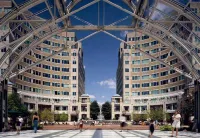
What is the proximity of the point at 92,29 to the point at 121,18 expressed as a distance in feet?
11.0

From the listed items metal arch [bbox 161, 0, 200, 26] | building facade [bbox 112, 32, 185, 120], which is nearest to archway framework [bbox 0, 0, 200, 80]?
metal arch [bbox 161, 0, 200, 26]

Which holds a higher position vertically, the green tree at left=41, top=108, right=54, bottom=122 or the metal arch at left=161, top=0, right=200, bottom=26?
the metal arch at left=161, top=0, right=200, bottom=26

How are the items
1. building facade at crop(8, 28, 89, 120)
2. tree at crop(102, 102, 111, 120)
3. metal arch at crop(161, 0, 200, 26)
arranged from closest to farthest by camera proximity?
metal arch at crop(161, 0, 200, 26) < building facade at crop(8, 28, 89, 120) < tree at crop(102, 102, 111, 120)

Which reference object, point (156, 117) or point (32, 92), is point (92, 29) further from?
point (32, 92)

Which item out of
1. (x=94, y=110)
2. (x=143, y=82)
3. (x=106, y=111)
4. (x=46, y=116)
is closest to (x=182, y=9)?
(x=46, y=116)

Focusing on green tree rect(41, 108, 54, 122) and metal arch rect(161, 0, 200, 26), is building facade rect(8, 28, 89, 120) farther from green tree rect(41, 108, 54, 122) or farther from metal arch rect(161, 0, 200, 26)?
metal arch rect(161, 0, 200, 26)

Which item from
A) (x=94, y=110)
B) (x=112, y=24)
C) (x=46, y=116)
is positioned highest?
(x=112, y=24)

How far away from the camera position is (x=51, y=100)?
12825 cm

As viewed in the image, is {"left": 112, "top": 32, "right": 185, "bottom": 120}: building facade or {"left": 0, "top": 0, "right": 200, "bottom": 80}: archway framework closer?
{"left": 0, "top": 0, "right": 200, "bottom": 80}: archway framework

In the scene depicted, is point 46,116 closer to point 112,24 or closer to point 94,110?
point 94,110

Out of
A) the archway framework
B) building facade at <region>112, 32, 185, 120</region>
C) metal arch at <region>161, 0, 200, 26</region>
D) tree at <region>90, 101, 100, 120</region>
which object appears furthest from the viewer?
tree at <region>90, 101, 100, 120</region>

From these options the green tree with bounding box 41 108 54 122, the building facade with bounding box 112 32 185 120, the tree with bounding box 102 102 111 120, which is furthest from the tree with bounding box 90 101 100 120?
the green tree with bounding box 41 108 54 122

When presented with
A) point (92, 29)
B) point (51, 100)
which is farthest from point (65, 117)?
point (92, 29)

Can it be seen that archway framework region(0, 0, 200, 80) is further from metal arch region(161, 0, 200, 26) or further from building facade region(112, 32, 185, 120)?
building facade region(112, 32, 185, 120)
